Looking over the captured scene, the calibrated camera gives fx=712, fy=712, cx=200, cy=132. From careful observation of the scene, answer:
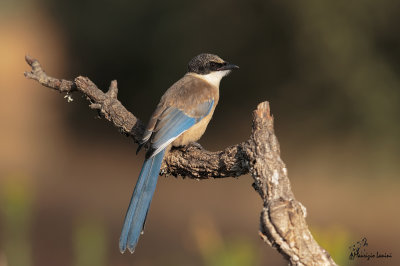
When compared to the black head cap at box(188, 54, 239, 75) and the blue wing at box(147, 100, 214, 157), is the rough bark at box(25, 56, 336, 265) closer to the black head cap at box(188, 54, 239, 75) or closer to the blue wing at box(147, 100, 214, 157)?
the blue wing at box(147, 100, 214, 157)

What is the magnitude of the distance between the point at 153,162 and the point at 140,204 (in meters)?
0.36

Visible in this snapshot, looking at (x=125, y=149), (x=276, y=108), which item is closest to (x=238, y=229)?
(x=276, y=108)

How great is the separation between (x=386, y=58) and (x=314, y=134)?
2031mm

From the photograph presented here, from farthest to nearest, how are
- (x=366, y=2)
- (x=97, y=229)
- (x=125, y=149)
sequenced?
(x=125, y=149)
(x=366, y=2)
(x=97, y=229)

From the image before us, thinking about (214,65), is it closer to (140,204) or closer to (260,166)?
(140,204)

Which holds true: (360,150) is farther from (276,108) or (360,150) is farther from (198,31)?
(198,31)

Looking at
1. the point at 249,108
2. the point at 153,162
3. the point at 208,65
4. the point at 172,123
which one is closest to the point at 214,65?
the point at 208,65

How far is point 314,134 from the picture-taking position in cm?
1264

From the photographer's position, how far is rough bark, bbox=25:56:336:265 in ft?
9.87

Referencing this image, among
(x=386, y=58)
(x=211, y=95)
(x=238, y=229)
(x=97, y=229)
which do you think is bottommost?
(x=97, y=229)

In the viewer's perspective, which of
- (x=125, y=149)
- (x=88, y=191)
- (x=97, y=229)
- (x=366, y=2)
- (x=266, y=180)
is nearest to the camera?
(x=266, y=180)

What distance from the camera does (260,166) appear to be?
3.62 metres

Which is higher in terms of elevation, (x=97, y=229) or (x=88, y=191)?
(x=88, y=191)

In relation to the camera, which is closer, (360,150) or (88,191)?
(360,150)
